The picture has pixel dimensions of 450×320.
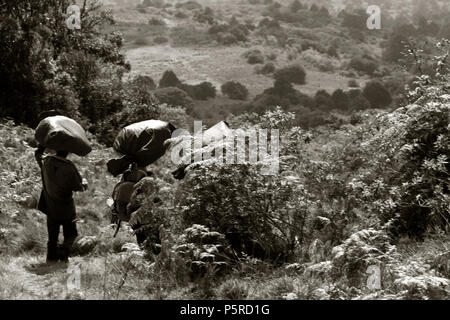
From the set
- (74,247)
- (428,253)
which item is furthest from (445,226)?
(74,247)

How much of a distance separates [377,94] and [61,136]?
184 feet

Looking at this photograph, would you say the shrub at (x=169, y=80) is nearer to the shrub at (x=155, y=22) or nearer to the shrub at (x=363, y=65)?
the shrub at (x=363, y=65)

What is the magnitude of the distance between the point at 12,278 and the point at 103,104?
1828cm

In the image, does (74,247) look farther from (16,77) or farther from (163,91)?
(163,91)

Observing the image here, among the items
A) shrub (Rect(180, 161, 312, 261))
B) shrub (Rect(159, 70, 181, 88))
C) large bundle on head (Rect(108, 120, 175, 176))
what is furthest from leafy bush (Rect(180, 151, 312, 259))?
shrub (Rect(159, 70, 181, 88))

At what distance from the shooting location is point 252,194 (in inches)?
237

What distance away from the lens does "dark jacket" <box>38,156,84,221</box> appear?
20.8 feet

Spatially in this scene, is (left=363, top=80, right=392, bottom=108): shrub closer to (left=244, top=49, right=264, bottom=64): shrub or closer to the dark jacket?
(left=244, top=49, right=264, bottom=64): shrub

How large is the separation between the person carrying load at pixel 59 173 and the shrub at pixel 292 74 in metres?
58.1

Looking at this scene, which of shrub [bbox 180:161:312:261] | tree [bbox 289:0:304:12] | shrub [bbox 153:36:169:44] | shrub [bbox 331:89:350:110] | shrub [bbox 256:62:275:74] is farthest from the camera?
tree [bbox 289:0:304:12]

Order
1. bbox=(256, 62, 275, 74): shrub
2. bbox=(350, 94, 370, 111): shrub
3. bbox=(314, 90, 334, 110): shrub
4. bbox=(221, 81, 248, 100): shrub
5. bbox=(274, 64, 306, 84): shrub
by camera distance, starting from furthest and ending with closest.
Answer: bbox=(256, 62, 275, 74): shrub < bbox=(274, 64, 306, 84): shrub < bbox=(221, 81, 248, 100): shrub < bbox=(350, 94, 370, 111): shrub < bbox=(314, 90, 334, 110): shrub

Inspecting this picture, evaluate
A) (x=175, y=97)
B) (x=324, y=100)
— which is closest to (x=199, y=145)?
(x=175, y=97)

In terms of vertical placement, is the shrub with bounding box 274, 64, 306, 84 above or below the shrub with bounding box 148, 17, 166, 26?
below

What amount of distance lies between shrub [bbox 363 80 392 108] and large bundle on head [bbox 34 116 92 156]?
54073 millimetres
